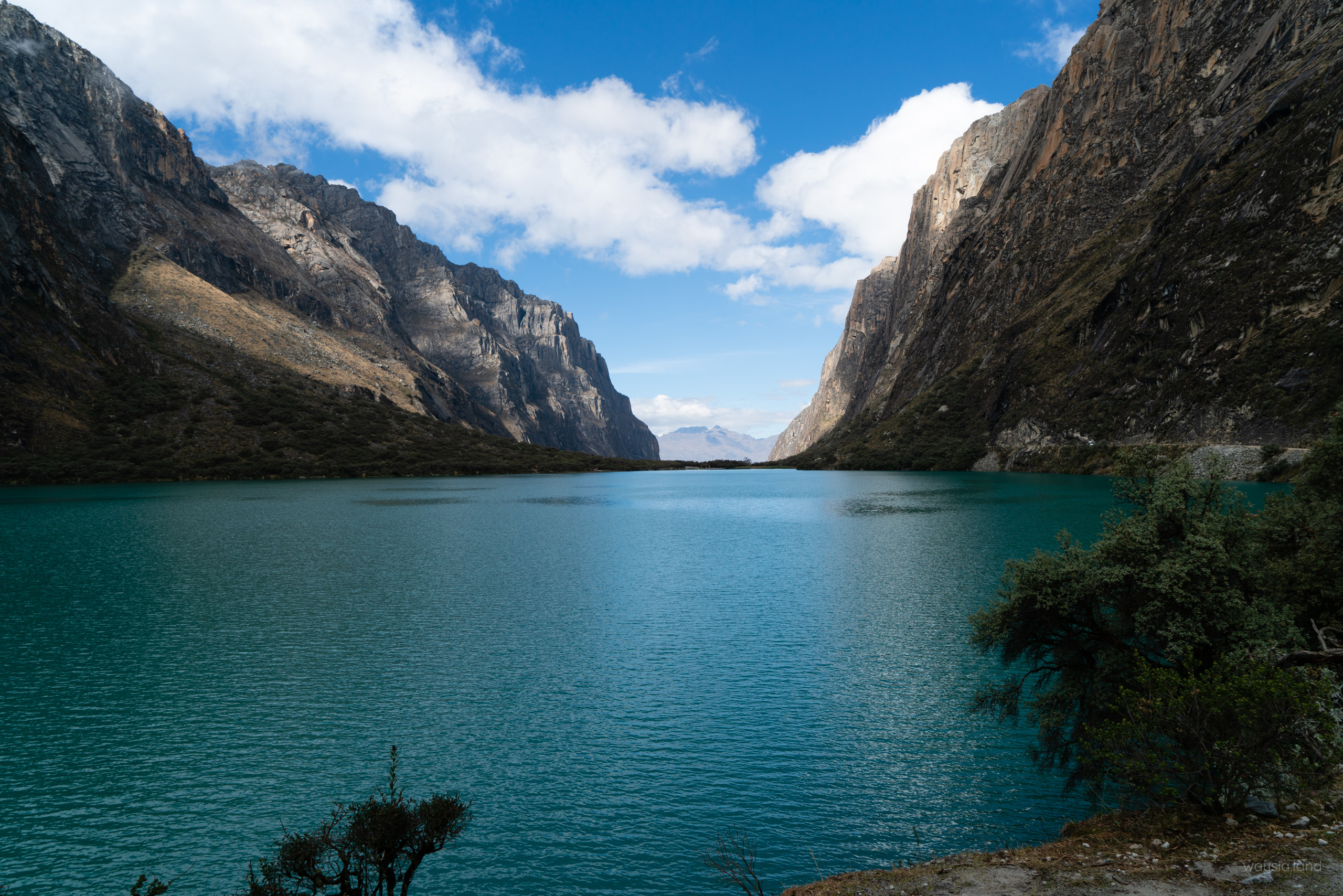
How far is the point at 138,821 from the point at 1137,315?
211 m

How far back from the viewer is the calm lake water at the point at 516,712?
17.5 meters

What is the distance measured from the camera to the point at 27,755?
22.4 meters

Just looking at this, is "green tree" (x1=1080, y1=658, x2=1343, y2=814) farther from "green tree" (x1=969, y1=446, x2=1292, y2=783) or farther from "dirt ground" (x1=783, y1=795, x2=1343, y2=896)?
"green tree" (x1=969, y1=446, x2=1292, y2=783)

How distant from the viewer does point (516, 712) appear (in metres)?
26.5

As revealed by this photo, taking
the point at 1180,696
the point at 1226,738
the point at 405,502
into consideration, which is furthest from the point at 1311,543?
the point at 405,502

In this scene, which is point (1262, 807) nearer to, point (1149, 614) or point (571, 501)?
point (1149, 614)

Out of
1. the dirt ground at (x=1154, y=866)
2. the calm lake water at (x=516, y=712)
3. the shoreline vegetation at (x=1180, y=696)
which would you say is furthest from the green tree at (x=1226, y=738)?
the calm lake water at (x=516, y=712)

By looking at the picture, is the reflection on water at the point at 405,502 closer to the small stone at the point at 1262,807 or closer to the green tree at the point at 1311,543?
the green tree at the point at 1311,543

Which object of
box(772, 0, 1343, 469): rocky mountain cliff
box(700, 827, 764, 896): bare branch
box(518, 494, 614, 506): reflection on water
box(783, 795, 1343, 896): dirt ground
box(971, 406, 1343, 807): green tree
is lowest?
box(700, 827, 764, 896): bare branch

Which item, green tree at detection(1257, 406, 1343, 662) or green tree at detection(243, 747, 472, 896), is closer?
green tree at detection(243, 747, 472, 896)

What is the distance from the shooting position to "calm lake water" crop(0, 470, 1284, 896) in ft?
57.5

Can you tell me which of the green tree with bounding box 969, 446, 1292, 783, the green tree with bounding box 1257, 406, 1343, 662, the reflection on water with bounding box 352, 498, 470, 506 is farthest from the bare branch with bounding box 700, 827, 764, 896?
the reflection on water with bounding box 352, 498, 470, 506

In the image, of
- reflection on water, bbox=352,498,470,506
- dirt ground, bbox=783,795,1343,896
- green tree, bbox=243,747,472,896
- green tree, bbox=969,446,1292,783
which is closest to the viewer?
dirt ground, bbox=783,795,1343,896

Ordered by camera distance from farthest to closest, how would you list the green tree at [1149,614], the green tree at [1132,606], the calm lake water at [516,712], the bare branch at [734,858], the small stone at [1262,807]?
the green tree at [1132,606] < the green tree at [1149,614] < the calm lake water at [516,712] < the bare branch at [734,858] < the small stone at [1262,807]
